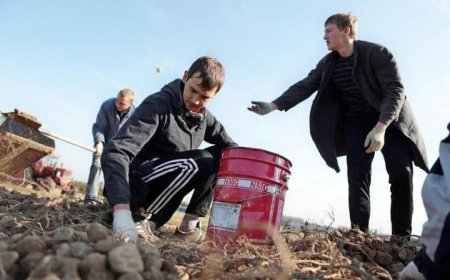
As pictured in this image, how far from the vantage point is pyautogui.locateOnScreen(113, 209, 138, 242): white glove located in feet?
7.20

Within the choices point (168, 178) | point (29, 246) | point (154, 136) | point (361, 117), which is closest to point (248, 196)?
point (168, 178)

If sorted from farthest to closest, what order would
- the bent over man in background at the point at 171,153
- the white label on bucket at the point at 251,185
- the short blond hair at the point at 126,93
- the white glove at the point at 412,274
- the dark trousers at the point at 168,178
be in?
1. the short blond hair at the point at 126,93
2. the dark trousers at the point at 168,178
3. the bent over man in background at the point at 171,153
4. the white label on bucket at the point at 251,185
5. the white glove at the point at 412,274

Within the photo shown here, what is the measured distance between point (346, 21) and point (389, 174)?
114 cm

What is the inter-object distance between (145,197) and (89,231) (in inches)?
51.3

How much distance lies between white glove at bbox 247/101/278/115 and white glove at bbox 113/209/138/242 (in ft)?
4.85

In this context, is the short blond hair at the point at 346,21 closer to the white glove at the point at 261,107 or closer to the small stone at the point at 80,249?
the white glove at the point at 261,107

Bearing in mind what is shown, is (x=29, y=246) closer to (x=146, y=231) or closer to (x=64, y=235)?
(x=64, y=235)

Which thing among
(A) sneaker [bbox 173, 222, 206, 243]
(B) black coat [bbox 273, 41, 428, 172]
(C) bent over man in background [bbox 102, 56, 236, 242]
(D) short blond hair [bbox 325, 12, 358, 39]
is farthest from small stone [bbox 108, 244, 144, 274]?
(D) short blond hair [bbox 325, 12, 358, 39]

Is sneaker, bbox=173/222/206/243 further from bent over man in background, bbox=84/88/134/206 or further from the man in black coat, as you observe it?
bent over man in background, bbox=84/88/134/206

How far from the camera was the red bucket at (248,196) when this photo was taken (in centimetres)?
258

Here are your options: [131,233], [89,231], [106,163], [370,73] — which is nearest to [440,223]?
[89,231]

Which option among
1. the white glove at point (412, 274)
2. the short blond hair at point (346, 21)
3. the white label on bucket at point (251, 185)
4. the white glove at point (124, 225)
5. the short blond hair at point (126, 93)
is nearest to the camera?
the white glove at point (412, 274)

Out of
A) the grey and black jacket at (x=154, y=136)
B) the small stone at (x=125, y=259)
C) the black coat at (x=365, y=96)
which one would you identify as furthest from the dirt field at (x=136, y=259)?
the black coat at (x=365, y=96)

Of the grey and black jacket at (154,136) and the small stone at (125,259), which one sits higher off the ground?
the grey and black jacket at (154,136)
